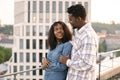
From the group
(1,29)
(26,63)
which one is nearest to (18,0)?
(26,63)

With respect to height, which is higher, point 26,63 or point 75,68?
point 75,68

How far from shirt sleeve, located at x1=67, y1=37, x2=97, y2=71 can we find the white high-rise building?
41634mm

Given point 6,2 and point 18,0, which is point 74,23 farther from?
point 6,2

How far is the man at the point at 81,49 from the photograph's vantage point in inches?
108

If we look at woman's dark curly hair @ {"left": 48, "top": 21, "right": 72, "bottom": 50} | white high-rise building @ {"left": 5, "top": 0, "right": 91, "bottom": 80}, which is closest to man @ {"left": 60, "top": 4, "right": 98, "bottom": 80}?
woman's dark curly hair @ {"left": 48, "top": 21, "right": 72, "bottom": 50}

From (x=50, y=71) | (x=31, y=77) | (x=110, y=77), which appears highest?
(x=50, y=71)

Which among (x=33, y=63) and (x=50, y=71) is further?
(x=33, y=63)

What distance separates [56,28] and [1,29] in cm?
7830

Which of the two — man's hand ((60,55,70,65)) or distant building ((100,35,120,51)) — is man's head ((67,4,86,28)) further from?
distant building ((100,35,120,51))

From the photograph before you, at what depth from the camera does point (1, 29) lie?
8038cm

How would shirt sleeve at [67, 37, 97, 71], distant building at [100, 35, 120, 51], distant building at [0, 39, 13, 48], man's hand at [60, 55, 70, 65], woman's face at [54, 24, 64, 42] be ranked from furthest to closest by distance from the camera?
1. distant building at [0, 39, 13, 48]
2. distant building at [100, 35, 120, 51]
3. woman's face at [54, 24, 64, 42]
4. man's hand at [60, 55, 70, 65]
5. shirt sleeve at [67, 37, 97, 71]

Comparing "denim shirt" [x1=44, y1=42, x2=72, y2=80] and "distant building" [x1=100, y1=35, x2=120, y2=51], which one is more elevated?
"denim shirt" [x1=44, y1=42, x2=72, y2=80]

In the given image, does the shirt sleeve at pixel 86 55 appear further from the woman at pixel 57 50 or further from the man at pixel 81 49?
the woman at pixel 57 50

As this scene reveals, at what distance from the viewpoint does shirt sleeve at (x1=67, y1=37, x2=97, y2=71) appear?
2744 millimetres
